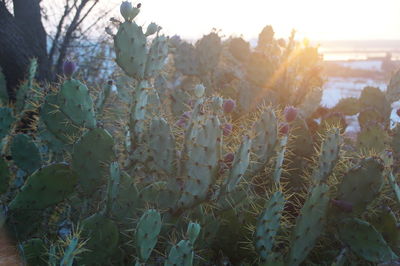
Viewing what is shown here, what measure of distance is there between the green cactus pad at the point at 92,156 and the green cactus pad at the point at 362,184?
153cm

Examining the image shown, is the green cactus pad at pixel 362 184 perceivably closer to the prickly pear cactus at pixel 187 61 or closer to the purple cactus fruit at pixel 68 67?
the purple cactus fruit at pixel 68 67

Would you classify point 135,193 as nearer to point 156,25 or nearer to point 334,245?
point 156,25

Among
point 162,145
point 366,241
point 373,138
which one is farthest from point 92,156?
point 373,138

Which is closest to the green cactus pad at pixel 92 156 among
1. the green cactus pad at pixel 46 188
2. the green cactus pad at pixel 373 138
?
the green cactus pad at pixel 46 188

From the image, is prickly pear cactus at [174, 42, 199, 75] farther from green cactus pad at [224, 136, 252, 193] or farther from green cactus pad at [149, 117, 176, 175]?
green cactus pad at [224, 136, 252, 193]

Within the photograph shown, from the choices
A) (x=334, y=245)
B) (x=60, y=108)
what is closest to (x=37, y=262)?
(x=60, y=108)

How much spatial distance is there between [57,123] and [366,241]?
7.62 feet

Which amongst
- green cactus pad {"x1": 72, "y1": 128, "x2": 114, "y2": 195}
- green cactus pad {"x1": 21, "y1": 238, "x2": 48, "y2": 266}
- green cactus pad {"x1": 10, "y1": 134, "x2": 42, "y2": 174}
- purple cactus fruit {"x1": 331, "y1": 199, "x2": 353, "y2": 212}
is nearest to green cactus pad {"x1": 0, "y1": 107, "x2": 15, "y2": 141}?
green cactus pad {"x1": 10, "y1": 134, "x2": 42, "y2": 174}

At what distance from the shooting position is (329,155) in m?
2.66

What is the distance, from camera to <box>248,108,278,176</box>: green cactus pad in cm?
278

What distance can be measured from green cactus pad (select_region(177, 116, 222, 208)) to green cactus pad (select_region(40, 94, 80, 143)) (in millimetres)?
1256

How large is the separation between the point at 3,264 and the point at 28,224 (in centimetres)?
42

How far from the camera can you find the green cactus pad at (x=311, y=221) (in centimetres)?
254

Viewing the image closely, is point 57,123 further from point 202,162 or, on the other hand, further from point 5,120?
point 202,162
